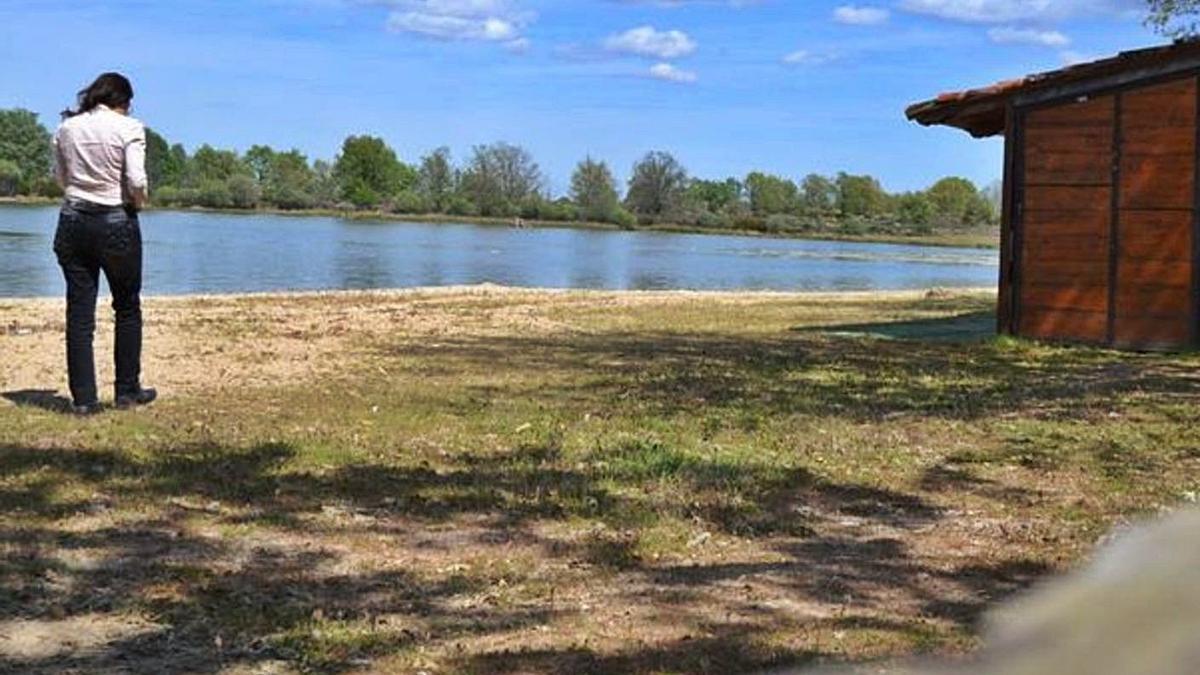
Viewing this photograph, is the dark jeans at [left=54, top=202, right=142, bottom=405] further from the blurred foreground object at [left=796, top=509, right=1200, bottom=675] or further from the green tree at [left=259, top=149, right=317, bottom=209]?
the green tree at [left=259, top=149, right=317, bottom=209]

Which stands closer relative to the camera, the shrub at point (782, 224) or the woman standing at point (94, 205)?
the woman standing at point (94, 205)

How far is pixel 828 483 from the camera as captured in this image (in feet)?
20.9

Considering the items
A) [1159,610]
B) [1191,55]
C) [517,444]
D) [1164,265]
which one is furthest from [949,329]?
[1159,610]

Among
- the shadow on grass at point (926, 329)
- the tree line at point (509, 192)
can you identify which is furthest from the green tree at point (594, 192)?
the shadow on grass at point (926, 329)

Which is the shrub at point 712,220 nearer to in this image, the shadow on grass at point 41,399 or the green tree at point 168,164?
the green tree at point 168,164

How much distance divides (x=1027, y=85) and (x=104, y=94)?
33.8 ft

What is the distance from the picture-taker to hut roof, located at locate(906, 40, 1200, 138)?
45.0 feet

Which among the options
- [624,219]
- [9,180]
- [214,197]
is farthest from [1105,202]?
[624,219]

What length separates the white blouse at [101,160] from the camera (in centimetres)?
777

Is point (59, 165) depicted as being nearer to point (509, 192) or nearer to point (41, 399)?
point (41, 399)

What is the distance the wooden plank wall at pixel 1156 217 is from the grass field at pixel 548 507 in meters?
2.55

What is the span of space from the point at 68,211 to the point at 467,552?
4.23 metres

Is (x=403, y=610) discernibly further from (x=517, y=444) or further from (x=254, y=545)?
(x=517, y=444)

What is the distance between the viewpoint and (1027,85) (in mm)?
14641
